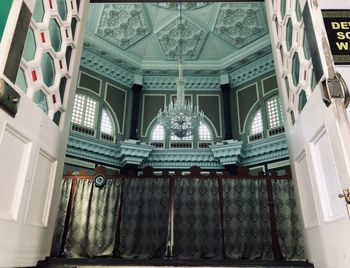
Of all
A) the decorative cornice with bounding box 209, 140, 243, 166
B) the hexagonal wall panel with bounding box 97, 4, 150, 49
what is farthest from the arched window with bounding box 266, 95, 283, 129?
the hexagonal wall panel with bounding box 97, 4, 150, 49

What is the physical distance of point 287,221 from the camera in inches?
128

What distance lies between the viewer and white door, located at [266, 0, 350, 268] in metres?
1.19

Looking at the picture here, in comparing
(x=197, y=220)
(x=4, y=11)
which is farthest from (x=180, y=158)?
(x=4, y=11)

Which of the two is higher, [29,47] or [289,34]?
[289,34]

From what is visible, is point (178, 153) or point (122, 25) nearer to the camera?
point (122, 25)

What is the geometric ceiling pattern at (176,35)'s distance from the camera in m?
9.48

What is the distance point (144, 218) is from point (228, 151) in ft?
23.0

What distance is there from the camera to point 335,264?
137 centimetres

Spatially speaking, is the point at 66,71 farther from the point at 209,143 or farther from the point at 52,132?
the point at 209,143

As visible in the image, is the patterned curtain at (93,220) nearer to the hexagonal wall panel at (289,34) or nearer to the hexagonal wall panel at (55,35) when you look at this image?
the hexagonal wall panel at (55,35)

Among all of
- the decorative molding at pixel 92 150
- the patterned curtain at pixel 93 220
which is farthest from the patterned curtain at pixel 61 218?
the decorative molding at pixel 92 150

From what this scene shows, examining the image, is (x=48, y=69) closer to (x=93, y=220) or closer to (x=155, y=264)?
(x=155, y=264)

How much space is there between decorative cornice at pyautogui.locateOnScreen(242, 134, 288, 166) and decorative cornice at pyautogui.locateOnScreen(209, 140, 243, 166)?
37cm

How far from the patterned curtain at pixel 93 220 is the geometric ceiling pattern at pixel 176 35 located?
770 centimetres
